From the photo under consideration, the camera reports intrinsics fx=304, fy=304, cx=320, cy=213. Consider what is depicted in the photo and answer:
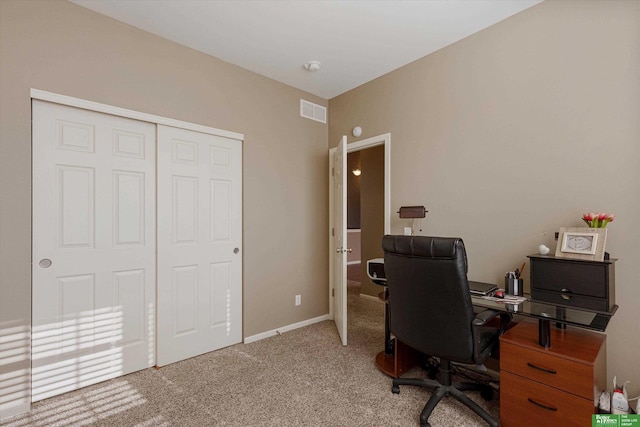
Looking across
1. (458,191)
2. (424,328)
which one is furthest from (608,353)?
(458,191)

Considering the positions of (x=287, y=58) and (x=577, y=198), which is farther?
(x=287, y=58)

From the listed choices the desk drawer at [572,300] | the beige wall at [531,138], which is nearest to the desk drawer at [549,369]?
the desk drawer at [572,300]

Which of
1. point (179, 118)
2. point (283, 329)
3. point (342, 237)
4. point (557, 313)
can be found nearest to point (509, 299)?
point (557, 313)

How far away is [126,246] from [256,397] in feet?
5.09

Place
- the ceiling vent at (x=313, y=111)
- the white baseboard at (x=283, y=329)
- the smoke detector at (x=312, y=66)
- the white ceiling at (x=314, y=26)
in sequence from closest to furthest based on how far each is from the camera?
1. the white ceiling at (x=314, y=26)
2. the smoke detector at (x=312, y=66)
3. the white baseboard at (x=283, y=329)
4. the ceiling vent at (x=313, y=111)

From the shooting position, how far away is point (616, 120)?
188cm

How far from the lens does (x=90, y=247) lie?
229cm

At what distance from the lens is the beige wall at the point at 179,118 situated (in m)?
1.98

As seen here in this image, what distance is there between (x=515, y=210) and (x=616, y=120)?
776 millimetres

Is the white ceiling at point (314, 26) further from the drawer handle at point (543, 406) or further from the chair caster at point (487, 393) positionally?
the chair caster at point (487, 393)

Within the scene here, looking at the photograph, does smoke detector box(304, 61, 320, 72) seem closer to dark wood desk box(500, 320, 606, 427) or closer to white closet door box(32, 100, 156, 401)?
white closet door box(32, 100, 156, 401)

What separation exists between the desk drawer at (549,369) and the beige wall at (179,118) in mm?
2267

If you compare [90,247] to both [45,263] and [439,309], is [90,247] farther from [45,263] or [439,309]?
[439,309]

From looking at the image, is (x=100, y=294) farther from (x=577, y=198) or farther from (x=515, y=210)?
(x=577, y=198)
